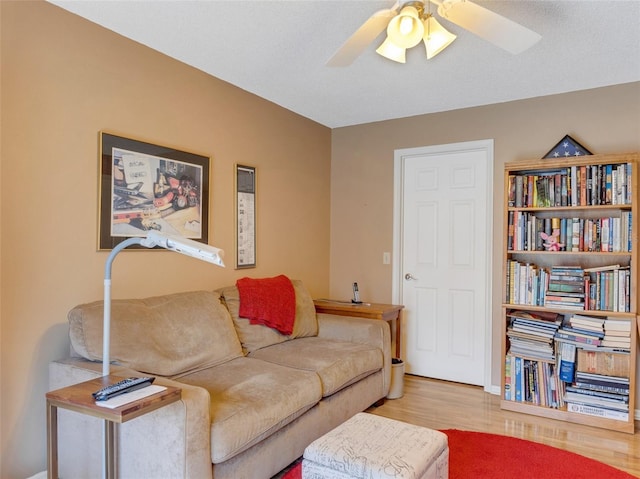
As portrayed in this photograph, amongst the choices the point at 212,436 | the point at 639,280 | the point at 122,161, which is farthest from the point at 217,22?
the point at 639,280

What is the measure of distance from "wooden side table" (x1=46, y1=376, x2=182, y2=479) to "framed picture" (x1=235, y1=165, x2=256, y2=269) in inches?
63.9

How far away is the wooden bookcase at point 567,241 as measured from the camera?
284cm

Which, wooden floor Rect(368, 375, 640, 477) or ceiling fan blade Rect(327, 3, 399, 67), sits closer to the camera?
ceiling fan blade Rect(327, 3, 399, 67)

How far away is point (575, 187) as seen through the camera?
303 cm

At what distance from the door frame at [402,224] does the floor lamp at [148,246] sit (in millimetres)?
2596

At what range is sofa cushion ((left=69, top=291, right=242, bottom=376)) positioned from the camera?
6.70 ft

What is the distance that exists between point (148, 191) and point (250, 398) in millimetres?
1360

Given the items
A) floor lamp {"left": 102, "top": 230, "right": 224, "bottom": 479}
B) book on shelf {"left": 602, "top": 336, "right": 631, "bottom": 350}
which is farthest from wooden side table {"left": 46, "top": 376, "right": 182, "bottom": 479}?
book on shelf {"left": 602, "top": 336, "right": 631, "bottom": 350}

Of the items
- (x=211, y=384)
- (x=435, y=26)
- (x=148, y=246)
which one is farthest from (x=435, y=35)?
(x=211, y=384)

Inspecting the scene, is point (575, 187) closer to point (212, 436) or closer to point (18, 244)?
point (212, 436)

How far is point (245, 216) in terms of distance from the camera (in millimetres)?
3363

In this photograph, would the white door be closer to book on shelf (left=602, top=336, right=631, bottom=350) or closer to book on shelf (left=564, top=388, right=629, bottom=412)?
book on shelf (left=564, top=388, right=629, bottom=412)

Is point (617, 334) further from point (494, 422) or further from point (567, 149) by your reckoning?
point (567, 149)

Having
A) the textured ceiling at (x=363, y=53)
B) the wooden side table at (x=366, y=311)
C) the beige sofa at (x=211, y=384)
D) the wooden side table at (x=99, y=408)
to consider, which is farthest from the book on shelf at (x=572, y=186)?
the wooden side table at (x=99, y=408)
